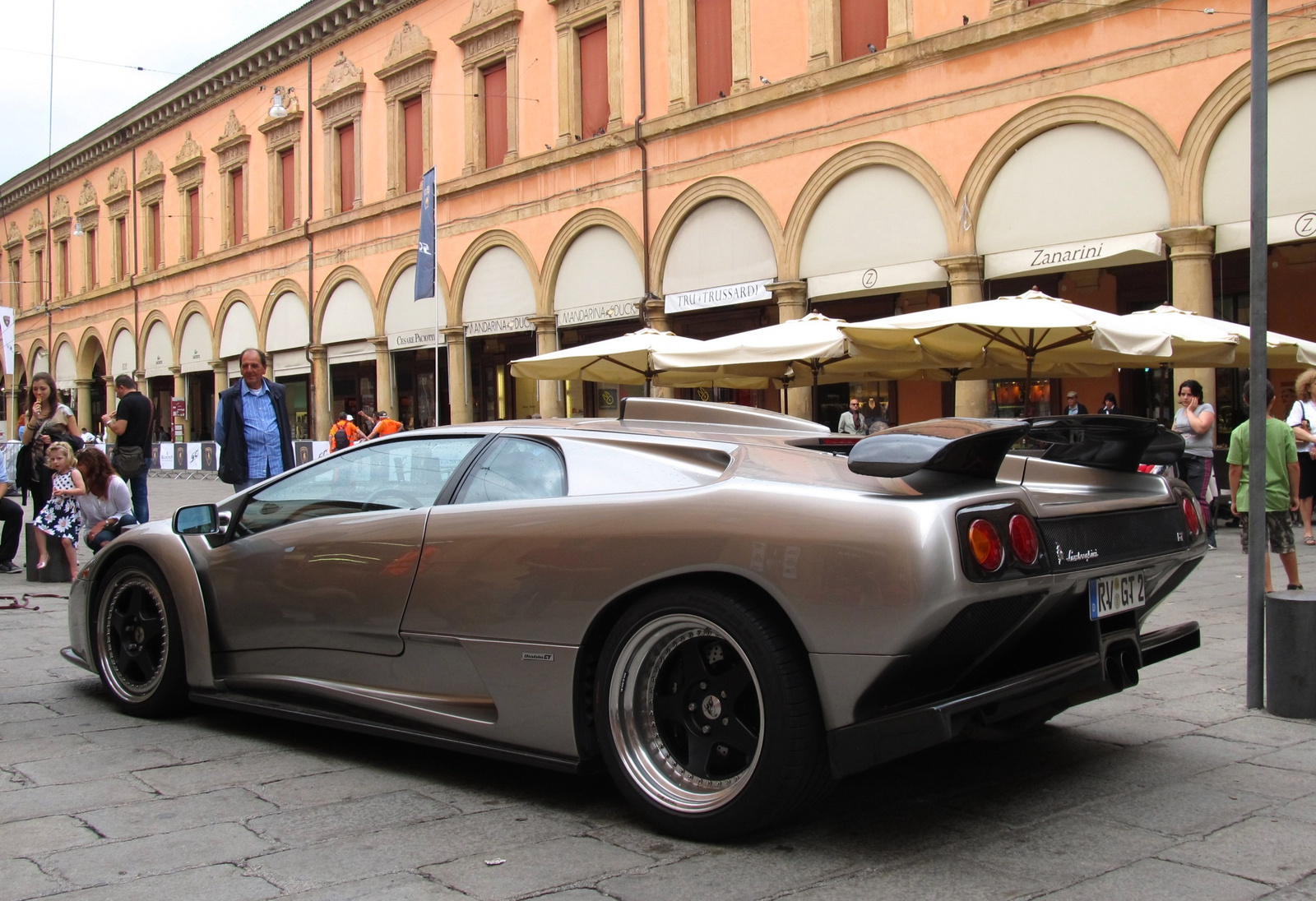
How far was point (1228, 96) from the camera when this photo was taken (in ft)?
45.2

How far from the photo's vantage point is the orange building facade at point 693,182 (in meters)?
14.5

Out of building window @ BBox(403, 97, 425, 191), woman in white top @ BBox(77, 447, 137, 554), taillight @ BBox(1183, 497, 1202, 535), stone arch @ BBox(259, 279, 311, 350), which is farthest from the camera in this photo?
stone arch @ BBox(259, 279, 311, 350)

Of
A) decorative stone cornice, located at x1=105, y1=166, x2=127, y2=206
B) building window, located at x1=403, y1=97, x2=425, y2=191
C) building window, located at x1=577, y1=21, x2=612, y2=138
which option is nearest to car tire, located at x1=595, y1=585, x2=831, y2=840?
building window, located at x1=577, y1=21, x2=612, y2=138

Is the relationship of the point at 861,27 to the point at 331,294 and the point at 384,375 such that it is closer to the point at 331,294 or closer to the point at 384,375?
the point at 384,375

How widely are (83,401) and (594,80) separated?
30395 millimetres

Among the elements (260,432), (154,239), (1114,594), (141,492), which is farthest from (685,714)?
(154,239)

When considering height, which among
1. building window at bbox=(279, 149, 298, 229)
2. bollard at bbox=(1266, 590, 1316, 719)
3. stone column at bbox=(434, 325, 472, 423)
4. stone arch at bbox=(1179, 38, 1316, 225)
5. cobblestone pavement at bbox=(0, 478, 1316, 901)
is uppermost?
building window at bbox=(279, 149, 298, 229)

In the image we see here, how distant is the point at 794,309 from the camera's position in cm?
1877

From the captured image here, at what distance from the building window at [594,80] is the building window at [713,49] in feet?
7.62

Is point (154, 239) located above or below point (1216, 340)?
above

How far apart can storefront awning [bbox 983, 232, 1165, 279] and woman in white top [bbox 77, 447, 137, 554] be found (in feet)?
37.2

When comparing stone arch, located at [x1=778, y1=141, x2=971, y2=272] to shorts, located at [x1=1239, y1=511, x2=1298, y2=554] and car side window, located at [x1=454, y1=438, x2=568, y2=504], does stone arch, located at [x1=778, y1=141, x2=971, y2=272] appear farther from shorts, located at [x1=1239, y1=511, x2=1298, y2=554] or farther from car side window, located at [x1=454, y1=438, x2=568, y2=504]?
car side window, located at [x1=454, y1=438, x2=568, y2=504]

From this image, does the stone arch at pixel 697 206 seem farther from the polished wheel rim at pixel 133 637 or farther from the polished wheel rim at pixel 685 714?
the polished wheel rim at pixel 685 714

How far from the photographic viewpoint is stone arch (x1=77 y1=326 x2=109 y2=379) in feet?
143
